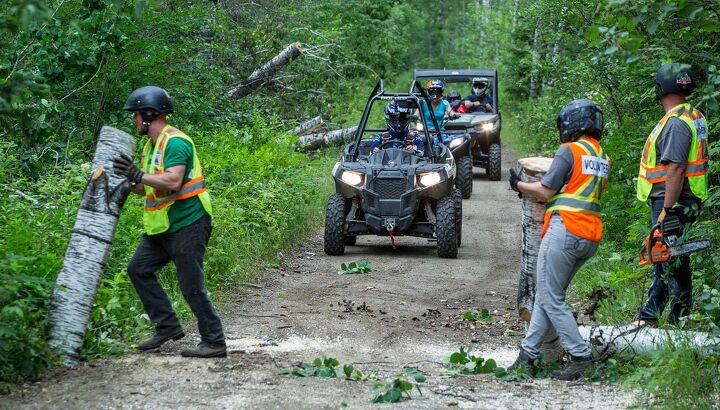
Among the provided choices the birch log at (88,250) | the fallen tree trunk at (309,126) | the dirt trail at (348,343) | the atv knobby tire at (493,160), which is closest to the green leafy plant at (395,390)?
the dirt trail at (348,343)

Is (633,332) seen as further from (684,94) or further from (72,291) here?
(72,291)

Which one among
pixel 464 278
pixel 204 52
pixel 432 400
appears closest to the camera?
pixel 432 400

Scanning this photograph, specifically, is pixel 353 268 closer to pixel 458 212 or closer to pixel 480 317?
pixel 458 212

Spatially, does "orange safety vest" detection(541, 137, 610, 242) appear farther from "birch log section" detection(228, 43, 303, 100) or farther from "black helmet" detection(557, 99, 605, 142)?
"birch log section" detection(228, 43, 303, 100)

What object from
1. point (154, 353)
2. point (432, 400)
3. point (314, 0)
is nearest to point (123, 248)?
point (154, 353)

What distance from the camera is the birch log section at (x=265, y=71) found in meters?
17.7

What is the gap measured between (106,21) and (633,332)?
7409 mm

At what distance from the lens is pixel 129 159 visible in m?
6.52

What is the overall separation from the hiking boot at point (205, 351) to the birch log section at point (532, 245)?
2.09 metres

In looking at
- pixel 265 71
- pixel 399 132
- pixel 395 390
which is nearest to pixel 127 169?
pixel 395 390

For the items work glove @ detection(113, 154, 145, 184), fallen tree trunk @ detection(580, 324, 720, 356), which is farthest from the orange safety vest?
work glove @ detection(113, 154, 145, 184)

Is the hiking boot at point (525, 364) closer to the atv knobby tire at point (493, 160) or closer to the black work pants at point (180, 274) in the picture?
the black work pants at point (180, 274)

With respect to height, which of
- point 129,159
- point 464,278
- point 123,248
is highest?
point 129,159

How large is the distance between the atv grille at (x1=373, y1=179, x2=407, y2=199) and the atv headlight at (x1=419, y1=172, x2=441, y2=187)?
0.22 meters
